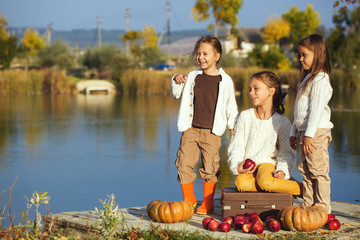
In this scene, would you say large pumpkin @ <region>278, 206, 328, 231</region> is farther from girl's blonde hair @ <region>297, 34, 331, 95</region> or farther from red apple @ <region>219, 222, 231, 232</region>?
girl's blonde hair @ <region>297, 34, 331, 95</region>

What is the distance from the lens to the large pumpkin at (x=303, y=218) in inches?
158

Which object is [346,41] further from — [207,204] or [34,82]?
[207,204]

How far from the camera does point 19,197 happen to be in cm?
655

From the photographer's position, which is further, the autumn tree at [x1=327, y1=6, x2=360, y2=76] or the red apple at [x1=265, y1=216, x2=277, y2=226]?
the autumn tree at [x1=327, y1=6, x2=360, y2=76]

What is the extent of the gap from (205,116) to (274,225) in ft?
4.14

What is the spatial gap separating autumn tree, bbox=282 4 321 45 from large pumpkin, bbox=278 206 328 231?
39430mm

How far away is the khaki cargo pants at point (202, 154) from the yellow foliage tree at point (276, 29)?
122 feet

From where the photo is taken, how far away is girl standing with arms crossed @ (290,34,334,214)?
4.31 meters

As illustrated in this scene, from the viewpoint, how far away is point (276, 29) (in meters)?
41.1

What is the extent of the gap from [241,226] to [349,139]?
26.2ft

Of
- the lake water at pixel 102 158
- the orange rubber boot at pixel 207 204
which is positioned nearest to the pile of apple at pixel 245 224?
the orange rubber boot at pixel 207 204

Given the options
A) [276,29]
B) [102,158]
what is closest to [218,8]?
[276,29]

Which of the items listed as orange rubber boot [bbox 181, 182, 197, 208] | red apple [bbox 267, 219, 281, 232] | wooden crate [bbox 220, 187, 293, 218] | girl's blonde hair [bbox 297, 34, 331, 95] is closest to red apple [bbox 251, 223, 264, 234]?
red apple [bbox 267, 219, 281, 232]

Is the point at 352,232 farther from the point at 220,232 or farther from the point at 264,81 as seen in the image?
the point at 264,81
